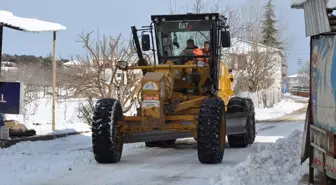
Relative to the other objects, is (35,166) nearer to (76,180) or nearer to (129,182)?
(76,180)

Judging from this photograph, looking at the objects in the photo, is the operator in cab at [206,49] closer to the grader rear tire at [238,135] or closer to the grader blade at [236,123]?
the grader blade at [236,123]

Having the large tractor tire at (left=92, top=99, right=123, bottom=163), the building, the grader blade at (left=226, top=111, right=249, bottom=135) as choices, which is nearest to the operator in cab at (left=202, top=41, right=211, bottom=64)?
the grader blade at (left=226, top=111, right=249, bottom=135)

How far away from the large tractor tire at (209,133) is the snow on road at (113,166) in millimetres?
207

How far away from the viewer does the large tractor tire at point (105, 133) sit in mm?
10922

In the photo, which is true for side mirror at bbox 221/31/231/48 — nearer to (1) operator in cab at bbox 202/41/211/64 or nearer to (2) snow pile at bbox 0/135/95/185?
(1) operator in cab at bbox 202/41/211/64

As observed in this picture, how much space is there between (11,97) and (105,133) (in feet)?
13.6

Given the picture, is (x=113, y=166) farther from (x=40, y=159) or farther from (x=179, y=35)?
(x=179, y=35)

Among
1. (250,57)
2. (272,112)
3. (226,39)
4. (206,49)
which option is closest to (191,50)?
(206,49)

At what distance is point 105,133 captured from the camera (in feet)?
35.8

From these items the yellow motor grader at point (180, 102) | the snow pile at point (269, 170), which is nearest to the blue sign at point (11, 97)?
the yellow motor grader at point (180, 102)

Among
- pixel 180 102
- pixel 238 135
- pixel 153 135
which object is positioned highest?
pixel 180 102

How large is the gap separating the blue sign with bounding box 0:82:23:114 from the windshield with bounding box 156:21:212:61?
363cm

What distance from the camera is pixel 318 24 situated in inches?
291

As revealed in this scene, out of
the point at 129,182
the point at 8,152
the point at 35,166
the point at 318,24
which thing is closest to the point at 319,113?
the point at 318,24
